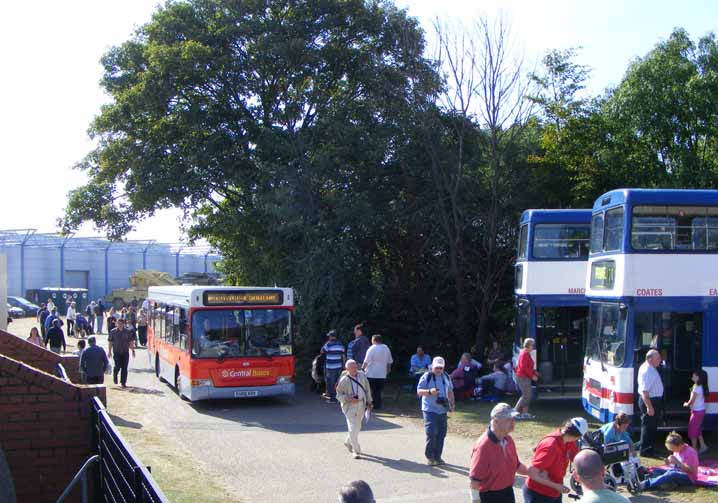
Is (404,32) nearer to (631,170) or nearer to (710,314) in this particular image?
(631,170)

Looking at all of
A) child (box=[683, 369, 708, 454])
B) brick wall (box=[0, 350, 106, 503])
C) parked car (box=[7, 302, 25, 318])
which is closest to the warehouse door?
parked car (box=[7, 302, 25, 318])

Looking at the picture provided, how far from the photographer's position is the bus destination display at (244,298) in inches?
664

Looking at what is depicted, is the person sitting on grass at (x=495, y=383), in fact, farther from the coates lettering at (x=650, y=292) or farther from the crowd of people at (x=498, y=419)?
the coates lettering at (x=650, y=292)

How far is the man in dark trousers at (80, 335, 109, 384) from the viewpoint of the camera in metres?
16.4

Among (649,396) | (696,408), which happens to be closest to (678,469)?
(649,396)

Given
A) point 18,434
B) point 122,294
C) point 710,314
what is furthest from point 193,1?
point 122,294

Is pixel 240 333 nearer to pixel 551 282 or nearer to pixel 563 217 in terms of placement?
pixel 551 282

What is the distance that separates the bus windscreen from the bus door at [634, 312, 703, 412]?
7.91 m

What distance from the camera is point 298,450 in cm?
1270

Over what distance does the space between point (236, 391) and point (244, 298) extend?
213 centimetres

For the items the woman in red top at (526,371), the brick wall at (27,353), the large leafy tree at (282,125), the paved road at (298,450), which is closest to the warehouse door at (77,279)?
the large leafy tree at (282,125)

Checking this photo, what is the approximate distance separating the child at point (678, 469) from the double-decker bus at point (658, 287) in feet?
6.75

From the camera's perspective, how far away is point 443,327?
23.7 metres

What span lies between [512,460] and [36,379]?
179 inches
